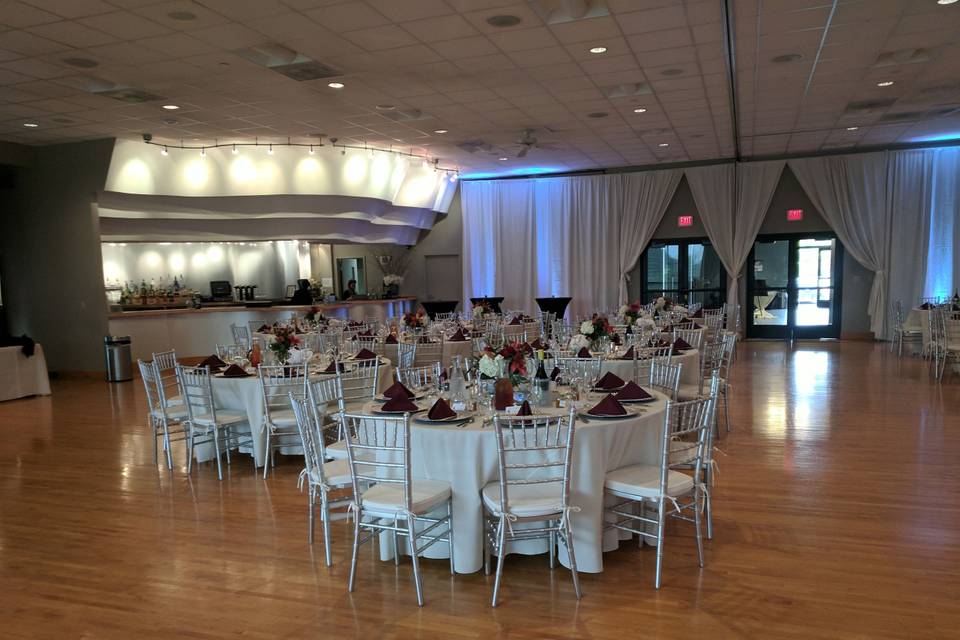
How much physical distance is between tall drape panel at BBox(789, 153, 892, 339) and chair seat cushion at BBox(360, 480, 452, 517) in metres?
13.2

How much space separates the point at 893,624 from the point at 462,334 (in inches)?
256

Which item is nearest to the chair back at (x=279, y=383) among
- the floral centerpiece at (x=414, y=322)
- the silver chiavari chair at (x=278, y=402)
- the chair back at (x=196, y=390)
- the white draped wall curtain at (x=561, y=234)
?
the silver chiavari chair at (x=278, y=402)

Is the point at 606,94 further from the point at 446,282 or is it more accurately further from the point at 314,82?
the point at 446,282

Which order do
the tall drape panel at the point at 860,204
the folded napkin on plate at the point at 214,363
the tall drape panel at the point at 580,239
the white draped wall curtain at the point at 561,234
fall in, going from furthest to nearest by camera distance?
1. the tall drape panel at the point at 580,239
2. the white draped wall curtain at the point at 561,234
3. the tall drape panel at the point at 860,204
4. the folded napkin on plate at the point at 214,363

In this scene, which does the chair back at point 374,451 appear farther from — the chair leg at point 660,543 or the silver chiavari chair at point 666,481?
the chair leg at point 660,543

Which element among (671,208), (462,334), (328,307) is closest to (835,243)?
(671,208)

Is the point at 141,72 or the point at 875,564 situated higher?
the point at 141,72

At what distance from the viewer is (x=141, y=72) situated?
727 cm

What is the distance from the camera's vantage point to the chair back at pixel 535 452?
10.9 ft

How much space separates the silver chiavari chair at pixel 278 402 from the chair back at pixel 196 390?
0.43 metres

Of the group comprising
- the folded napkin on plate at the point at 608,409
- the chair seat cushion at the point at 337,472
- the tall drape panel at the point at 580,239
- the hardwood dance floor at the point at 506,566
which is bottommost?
the hardwood dance floor at the point at 506,566

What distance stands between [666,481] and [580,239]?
42.1 feet

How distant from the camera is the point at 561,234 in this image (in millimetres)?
16172

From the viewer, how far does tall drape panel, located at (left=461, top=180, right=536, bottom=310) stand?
16.4 metres
